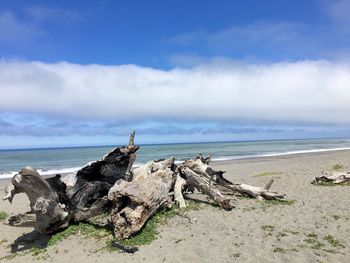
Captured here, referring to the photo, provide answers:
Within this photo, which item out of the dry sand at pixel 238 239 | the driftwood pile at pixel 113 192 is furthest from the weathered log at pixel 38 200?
the dry sand at pixel 238 239

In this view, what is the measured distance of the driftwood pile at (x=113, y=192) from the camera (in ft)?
29.8

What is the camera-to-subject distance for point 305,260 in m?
7.60

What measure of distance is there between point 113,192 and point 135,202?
640 millimetres

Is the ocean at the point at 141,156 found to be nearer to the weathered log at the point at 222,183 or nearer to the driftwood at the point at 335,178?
the weathered log at the point at 222,183

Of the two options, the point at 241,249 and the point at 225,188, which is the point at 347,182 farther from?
the point at 241,249

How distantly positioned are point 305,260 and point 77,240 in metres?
→ 5.51

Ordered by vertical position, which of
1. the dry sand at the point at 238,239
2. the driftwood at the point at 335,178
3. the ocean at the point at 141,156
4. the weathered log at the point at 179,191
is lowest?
the ocean at the point at 141,156

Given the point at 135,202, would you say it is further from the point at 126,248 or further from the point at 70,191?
the point at 70,191

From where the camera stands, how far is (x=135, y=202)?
31.2 feet

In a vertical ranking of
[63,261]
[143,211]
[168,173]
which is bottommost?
[63,261]

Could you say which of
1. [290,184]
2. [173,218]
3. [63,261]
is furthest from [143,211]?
[290,184]

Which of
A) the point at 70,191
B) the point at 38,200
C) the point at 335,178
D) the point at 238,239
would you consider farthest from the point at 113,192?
the point at 335,178

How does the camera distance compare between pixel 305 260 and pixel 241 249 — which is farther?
pixel 241 249

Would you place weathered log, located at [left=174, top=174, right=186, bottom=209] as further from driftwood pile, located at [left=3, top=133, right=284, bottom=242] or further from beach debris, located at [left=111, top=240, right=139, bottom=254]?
beach debris, located at [left=111, top=240, right=139, bottom=254]
